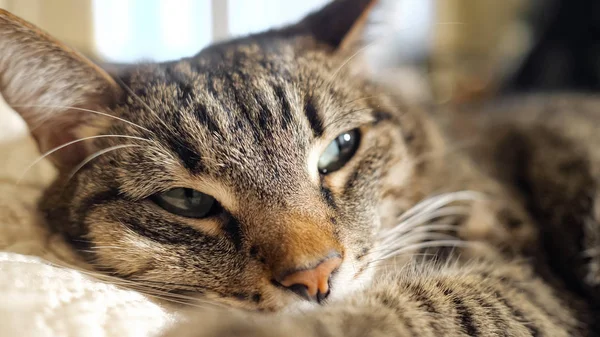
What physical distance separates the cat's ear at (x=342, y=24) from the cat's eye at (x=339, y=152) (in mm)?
215

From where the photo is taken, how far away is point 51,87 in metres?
0.87

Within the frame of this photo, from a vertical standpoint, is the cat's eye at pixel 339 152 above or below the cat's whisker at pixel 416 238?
above

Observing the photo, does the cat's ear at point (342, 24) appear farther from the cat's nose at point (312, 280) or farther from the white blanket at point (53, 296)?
the white blanket at point (53, 296)

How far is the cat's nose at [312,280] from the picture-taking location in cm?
70

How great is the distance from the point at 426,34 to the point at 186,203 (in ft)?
7.64

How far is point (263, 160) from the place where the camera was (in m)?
0.79

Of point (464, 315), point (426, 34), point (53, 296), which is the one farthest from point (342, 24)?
point (426, 34)

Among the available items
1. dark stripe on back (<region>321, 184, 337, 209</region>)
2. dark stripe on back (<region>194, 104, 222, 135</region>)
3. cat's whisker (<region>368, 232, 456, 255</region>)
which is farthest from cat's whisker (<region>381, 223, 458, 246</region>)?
dark stripe on back (<region>194, 104, 222, 135</region>)

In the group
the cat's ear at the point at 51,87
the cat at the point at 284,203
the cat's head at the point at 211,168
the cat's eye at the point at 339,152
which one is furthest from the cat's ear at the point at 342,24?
the cat's ear at the point at 51,87

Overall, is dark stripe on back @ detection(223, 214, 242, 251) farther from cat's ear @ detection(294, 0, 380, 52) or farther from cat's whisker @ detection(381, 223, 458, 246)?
cat's ear @ detection(294, 0, 380, 52)

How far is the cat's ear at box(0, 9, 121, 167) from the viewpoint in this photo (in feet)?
2.57

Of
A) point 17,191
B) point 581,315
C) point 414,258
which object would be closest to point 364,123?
point 414,258

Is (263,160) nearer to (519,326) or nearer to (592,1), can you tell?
(519,326)

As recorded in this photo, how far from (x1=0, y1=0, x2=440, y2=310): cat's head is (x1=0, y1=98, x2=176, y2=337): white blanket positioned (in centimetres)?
6
